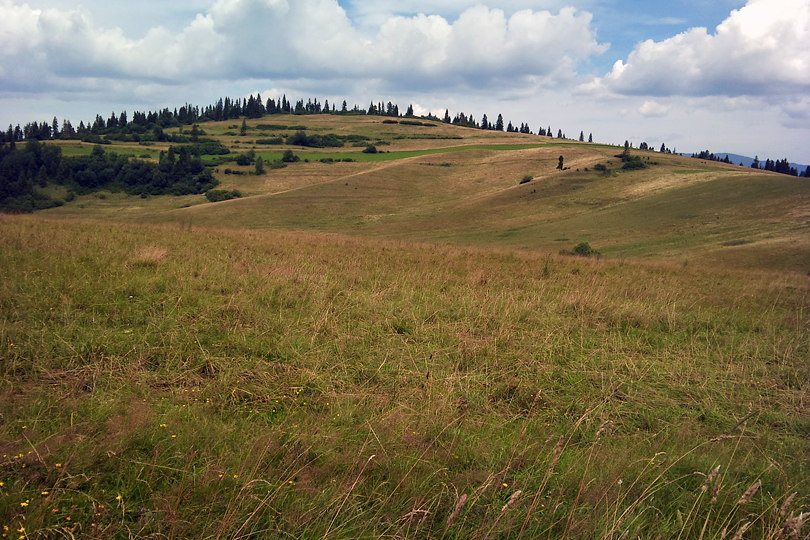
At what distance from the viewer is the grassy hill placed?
10.2ft

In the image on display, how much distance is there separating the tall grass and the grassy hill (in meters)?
0.03

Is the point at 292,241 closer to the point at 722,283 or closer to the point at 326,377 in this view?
the point at 326,377

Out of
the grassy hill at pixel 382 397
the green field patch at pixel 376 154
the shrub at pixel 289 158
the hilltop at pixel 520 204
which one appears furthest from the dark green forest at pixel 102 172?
the grassy hill at pixel 382 397

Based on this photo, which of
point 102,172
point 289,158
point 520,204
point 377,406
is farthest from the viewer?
point 289,158

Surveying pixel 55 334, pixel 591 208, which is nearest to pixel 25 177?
pixel 591 208

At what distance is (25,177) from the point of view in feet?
307

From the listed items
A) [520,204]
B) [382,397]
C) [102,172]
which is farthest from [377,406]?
[102,172]

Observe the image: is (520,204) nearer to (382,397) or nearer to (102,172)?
(382,397)

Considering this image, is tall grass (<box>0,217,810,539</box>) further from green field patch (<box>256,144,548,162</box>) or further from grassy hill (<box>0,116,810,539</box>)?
green field patch (<box>256,144,548,162</box>)

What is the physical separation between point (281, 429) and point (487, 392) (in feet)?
7.45

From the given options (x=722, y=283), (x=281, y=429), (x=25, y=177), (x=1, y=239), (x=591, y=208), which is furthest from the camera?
(x=25, y=177)

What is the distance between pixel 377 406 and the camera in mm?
4785

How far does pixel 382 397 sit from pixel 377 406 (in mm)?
221

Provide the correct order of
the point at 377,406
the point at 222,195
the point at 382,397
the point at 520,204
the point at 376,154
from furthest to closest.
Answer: the point at 376,154 → the point at 222,195 → the point at 520,204 → the point at 382,397 → the point at 377,406
